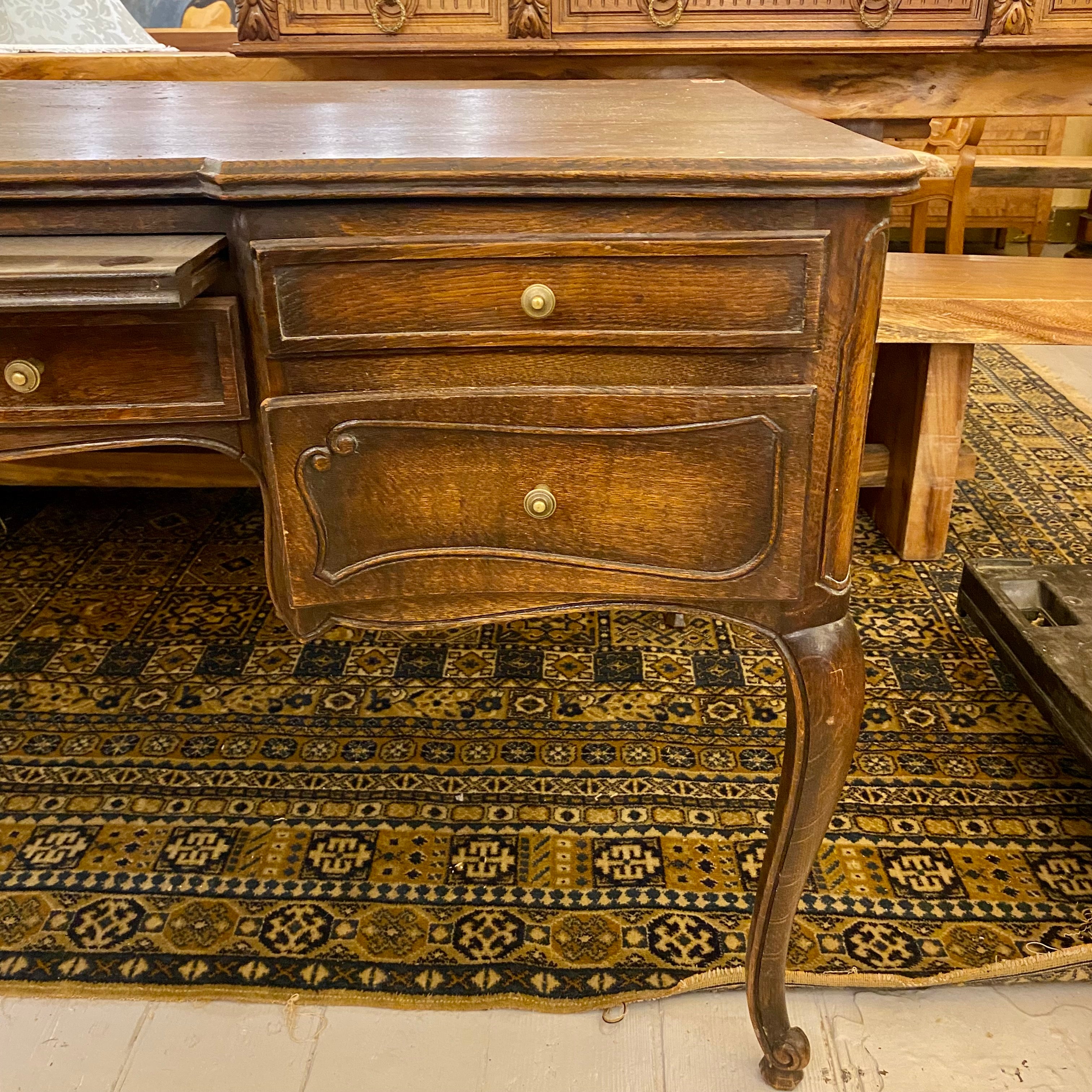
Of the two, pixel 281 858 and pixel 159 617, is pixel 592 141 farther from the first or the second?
pixel 159 617

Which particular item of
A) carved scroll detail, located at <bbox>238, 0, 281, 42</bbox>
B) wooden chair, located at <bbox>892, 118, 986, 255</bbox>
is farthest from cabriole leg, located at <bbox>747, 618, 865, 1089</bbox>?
wooden chair, located at <bbox>892, 118, 986, 255</bbox>

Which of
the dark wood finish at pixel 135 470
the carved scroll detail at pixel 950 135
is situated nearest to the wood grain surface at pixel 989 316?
the dark wood finish at pixel 135 470

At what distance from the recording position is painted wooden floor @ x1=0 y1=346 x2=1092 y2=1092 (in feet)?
3.85

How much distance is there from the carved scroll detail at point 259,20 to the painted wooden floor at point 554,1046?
7.24 feet

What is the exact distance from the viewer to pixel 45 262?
757 millimetres

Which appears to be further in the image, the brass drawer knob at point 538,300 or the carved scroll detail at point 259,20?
the carved scroll detail at point 259,20

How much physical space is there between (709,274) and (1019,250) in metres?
5.98

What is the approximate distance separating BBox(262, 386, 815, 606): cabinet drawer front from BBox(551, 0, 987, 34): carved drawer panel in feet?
6.59

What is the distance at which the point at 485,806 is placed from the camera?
158 cm

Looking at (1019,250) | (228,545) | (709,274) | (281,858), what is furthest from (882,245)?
(1019,250)

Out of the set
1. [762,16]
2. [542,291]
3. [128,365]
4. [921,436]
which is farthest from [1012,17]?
[128,365]

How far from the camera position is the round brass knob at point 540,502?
890 millimetres

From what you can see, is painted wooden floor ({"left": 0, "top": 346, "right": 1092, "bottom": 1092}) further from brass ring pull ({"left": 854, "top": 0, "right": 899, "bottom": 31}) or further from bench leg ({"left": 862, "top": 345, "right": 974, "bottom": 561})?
brass ring pull ({"left": 854, "top": 0, "right": 899, "bottom": 31})

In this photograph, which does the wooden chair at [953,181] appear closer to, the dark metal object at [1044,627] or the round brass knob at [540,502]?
the dark metal object at [1044,627]
